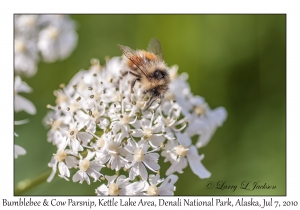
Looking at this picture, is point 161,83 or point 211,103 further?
point 211,103

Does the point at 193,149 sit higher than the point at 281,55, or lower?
lower

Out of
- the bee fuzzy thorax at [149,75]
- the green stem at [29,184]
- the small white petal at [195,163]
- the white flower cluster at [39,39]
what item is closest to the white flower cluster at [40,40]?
the white flower cluster at [39,39]

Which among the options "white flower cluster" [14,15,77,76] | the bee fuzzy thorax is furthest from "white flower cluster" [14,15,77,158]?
the bee fuzzy thorax

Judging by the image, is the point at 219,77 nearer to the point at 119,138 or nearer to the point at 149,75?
the point at 149,75

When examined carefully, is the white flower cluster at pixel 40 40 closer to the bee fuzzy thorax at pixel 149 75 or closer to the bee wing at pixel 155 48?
the bee wing at pixel 155 48

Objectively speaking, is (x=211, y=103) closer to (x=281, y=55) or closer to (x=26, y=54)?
(x=281, y=55)

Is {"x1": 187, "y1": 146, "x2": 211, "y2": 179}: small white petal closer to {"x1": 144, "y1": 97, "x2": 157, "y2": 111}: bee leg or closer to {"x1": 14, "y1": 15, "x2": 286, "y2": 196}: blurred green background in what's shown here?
{"x1": 144, "y1": 97, "x2": 157, "y2": 111}: bee leg
